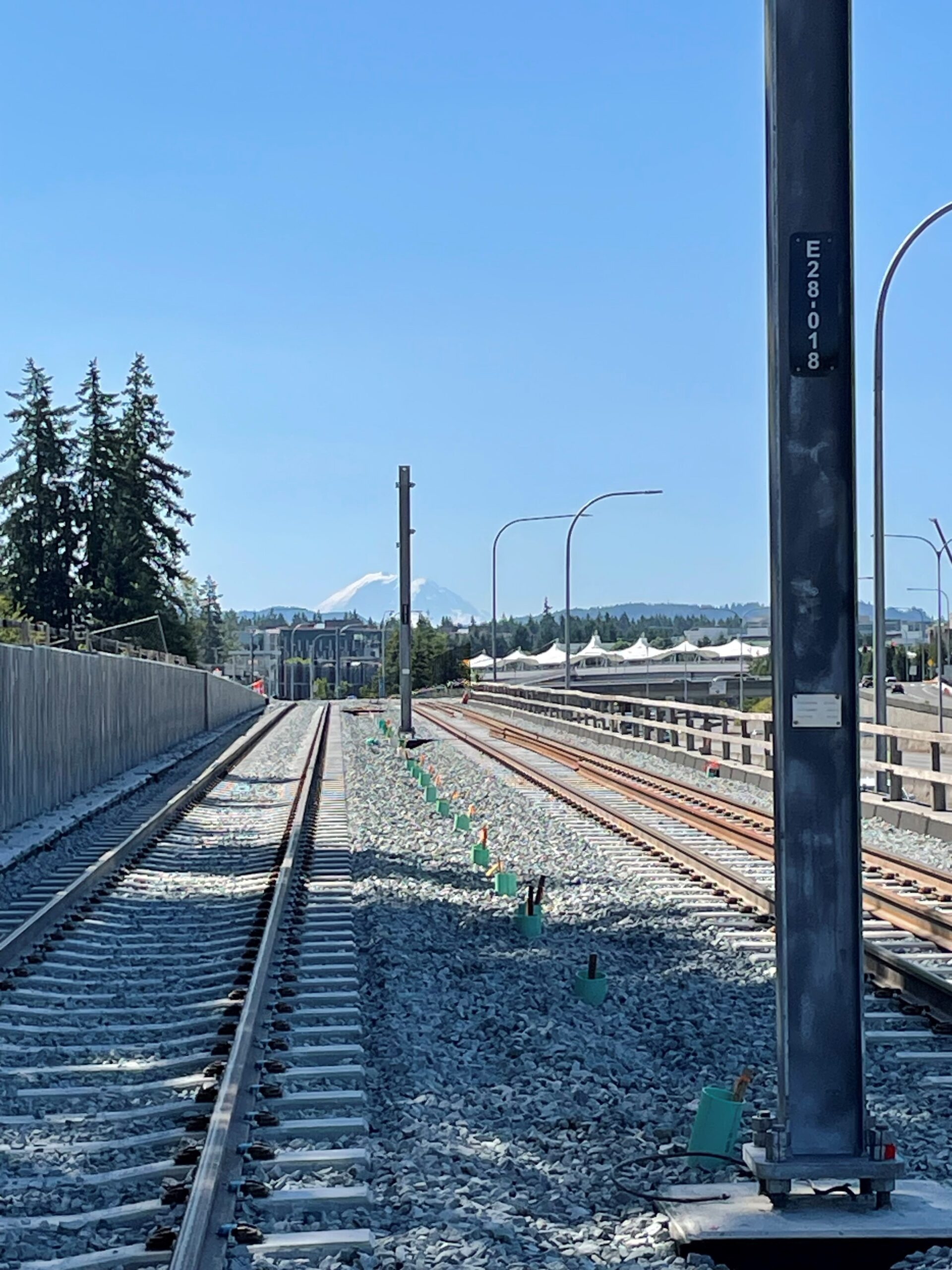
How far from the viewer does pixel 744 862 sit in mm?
15273

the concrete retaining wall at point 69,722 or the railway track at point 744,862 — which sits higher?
the concrete retaining wall at point 69,722

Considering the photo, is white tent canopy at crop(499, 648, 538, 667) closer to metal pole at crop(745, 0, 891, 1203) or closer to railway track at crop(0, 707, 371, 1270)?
railway track at crop(0, 707, 371, 1270)

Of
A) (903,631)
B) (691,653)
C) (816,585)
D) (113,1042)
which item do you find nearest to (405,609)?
(113,1042)

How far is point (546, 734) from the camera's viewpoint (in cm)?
4391

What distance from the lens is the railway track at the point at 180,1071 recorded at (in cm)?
556

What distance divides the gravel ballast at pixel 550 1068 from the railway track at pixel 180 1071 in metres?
0.22

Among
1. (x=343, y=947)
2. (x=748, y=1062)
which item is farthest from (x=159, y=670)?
(x=748, y=1062)

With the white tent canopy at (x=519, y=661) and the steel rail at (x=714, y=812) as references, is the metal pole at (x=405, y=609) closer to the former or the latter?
the steel rail at (x=714, y=812)

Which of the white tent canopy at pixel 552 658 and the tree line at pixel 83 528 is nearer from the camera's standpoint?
the tree line at pixel 83 528

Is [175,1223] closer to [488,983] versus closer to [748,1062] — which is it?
[748,1062]

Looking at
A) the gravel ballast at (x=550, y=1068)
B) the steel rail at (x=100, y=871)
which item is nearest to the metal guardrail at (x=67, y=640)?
the steel rail at (x=100, y=871)

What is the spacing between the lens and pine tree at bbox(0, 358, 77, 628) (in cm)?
8388

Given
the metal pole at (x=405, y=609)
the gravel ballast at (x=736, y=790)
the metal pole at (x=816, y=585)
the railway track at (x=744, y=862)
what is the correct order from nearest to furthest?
the metal pole at (x=816, y=585)
the railway track at (x=744, y=862)
the gravel ballast at (x=736, y=790)
the metal pole at (x=405, y=609)

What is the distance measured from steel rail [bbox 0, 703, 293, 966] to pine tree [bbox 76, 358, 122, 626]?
57.7m
